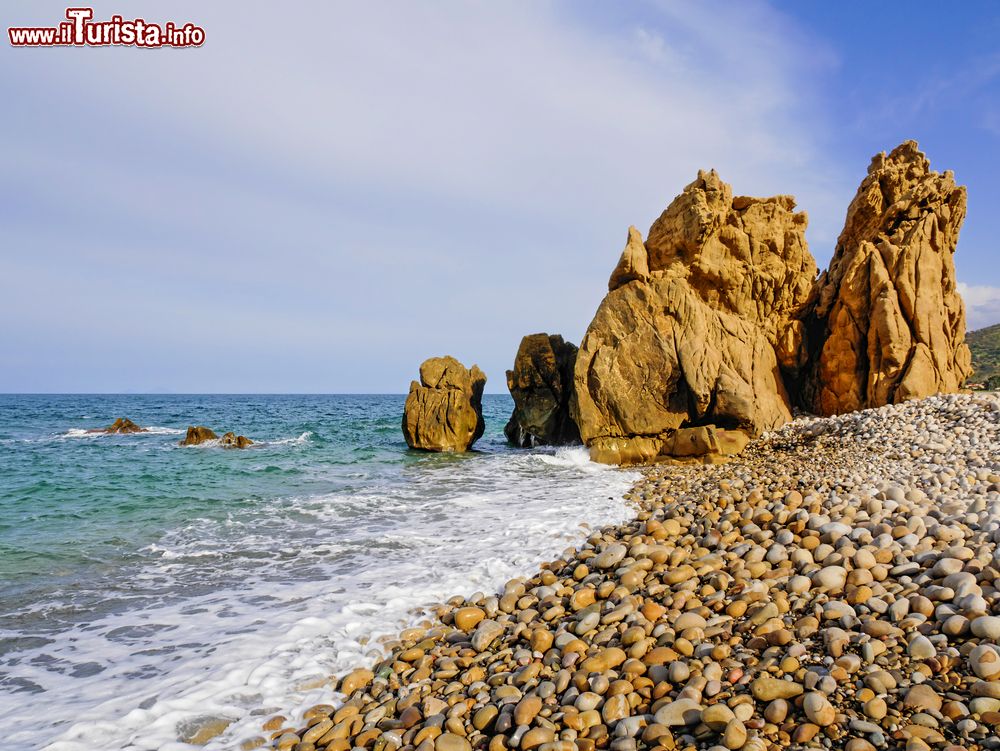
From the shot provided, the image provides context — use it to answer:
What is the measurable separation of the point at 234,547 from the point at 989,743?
9.39 meters

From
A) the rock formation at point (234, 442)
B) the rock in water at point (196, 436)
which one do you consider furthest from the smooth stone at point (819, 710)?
the rock in water at point (196, 436)

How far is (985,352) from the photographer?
43062 mm

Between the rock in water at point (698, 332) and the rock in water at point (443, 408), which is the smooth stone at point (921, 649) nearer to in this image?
the rock in water at point (698, 332)

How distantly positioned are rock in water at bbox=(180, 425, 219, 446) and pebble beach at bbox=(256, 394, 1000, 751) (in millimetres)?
25520

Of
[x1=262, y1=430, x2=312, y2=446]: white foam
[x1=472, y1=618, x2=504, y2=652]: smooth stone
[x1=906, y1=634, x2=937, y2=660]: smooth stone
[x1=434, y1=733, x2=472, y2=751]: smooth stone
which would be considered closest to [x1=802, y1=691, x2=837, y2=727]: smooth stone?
[x1=906, y1=634, x2=937, y2=660]: smooth stone

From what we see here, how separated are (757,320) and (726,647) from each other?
18332mm

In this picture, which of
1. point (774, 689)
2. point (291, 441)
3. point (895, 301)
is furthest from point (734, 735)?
point (291, 441)

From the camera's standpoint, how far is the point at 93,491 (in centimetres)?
1441

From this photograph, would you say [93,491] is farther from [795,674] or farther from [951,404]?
[951,404]

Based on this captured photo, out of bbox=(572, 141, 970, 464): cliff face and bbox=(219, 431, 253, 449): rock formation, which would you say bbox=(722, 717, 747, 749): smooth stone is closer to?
bbox=(572, 141, 970, 464): cliff face

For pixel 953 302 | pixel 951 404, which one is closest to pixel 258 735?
pixel 951 404

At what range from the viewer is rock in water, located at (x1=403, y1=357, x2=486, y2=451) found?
24.4m

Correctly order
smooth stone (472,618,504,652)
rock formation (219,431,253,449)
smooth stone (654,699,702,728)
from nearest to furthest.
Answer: smooth stone (654,699,702,728) → smooth stone (472,618,504,652) → rock formation (219,431,253,449)

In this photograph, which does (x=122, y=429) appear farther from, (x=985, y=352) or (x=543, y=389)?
(x=985, y=352)
